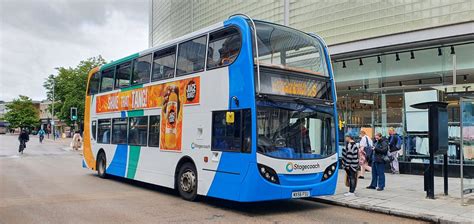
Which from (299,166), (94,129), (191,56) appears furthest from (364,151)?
(94,129)

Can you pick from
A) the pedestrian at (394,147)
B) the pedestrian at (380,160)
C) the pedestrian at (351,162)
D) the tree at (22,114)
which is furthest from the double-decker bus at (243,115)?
the tree at (22,114)

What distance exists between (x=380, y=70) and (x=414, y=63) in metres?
1.40

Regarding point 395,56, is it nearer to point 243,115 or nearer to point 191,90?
point 191,90

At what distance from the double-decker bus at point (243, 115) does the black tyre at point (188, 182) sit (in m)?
0.02

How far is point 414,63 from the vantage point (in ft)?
51.3

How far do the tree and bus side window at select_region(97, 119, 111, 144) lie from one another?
81029 mm

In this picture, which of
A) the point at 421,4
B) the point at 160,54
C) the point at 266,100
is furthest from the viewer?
the point at 421,4

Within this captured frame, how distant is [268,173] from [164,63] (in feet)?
15.6

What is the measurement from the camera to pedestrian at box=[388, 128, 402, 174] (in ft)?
45.8

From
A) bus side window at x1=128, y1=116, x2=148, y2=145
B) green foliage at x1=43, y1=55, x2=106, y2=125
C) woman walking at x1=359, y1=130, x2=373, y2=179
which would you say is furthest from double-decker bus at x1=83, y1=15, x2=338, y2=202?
green foliage at x1=43, y1=55, x2=106, y2=125

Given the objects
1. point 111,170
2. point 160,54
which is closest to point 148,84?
point 160,54

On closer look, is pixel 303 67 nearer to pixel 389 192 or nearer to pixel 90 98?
pixel 389 192

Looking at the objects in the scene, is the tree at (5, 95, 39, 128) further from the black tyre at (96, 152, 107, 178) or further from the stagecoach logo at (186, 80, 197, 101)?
the stagecoach logo at (186, 80, 197, 101)

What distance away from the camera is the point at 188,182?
31.9 ft
